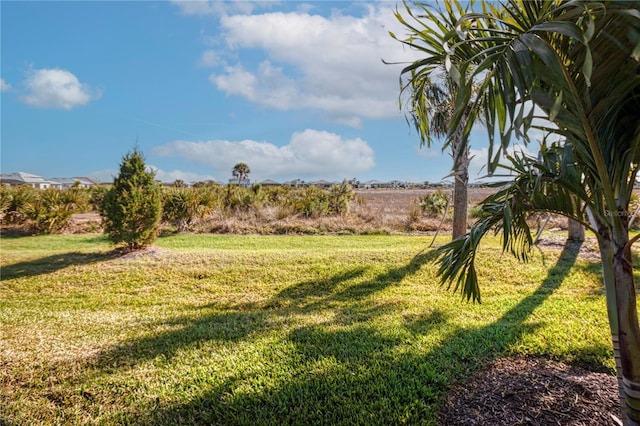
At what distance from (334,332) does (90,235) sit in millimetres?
11448

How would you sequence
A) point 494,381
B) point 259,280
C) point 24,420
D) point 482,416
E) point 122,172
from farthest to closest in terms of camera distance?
point 122,172 < point 259,280 < point 494,381 < point 24,420 < point 482,416

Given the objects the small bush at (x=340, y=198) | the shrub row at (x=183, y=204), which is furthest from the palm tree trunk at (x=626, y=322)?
the small bush at (x=340, y=198)

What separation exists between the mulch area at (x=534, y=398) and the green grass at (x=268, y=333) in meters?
0.18

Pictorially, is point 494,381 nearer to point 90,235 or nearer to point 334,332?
point 334,332

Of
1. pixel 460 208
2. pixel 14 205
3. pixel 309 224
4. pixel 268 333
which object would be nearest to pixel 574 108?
pixel 268 333

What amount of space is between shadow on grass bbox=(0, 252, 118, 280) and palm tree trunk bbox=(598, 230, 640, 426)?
8.69 metres

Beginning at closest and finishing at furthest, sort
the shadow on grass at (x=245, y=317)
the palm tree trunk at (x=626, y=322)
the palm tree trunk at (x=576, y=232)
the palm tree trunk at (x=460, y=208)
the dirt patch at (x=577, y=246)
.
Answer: the palm tree trunk at (x=626, y=322)
the shadow on grass at (x=245, y=317)
the dirt patch at (x=577, y=246)
the palm tree trunk at (x=460, y=208)
the palm tree trunk at (x=576, y=232)

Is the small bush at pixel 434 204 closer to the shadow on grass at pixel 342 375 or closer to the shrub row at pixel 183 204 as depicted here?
the shrub row at pixel 183 204

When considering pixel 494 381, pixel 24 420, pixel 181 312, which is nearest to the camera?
pixel 24 420

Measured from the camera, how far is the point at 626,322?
1.85 metres

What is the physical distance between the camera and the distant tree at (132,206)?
25.2 feet

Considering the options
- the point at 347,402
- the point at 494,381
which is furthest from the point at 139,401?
the point at 494,381

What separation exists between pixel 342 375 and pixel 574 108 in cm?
248

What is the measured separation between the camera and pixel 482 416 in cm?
228
